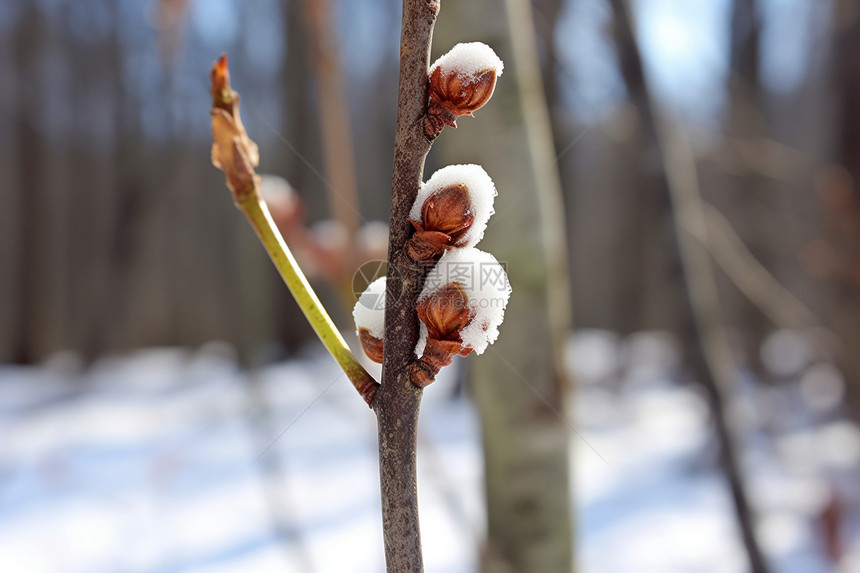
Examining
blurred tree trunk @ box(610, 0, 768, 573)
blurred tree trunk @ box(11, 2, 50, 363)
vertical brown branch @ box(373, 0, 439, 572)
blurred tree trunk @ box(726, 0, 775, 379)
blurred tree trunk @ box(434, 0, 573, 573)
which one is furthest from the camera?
blurred tree trunk @ box(11, 2, 50, 363)

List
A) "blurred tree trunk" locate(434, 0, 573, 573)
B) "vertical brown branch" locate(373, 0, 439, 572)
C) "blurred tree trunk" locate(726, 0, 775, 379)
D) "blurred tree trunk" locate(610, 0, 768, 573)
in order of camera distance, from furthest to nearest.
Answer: "blurred tree trunk" locate(726, 0, 775, 379) < "blurred tree trunk" locate(610, 0, 768, 573) < "blurred tree trunk" locate(434, 0, 573, 573) < "vertical brown branch" locate(373, 0, 439, 572)

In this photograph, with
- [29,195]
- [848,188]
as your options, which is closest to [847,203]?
[848,188]

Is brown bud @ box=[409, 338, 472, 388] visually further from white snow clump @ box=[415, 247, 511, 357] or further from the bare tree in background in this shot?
the bare tree in background

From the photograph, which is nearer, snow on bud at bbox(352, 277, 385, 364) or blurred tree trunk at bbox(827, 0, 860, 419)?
Result: snow on bud at bbox(352, 277, 385, 364)

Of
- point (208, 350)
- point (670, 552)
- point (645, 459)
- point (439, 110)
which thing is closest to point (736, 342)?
→ point (645, 459)

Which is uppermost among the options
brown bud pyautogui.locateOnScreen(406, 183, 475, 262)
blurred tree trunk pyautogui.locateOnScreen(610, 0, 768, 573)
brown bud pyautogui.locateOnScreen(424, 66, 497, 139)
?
blurred tree trunk pyautogui.locateOnScreen(610, 0, 768, 573)

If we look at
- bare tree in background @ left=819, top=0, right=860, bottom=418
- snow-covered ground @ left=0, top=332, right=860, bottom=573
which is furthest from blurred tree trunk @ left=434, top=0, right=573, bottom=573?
bare tree in background @ left=819, top=0, right=860, bottom=418

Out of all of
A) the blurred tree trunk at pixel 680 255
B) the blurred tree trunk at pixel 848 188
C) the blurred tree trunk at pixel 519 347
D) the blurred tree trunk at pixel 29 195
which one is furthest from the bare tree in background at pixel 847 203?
the blurred tree trunk at pixel 29 195

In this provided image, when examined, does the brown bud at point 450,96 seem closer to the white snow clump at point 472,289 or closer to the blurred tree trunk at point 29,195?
the white snow clump at point 472,289
